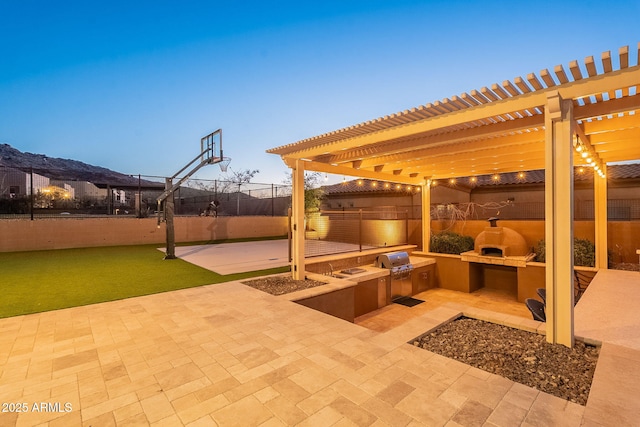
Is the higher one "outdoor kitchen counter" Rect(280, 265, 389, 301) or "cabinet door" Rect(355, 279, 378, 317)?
"outdoor kitchen counter" Rect(280, 265, 389, 301)

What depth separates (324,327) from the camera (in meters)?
3.81

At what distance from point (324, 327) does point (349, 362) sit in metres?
0.96

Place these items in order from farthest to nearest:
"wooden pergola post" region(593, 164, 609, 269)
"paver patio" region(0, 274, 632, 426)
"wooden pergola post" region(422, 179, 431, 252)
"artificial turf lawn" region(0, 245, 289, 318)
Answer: "wooden pergola post" region(422, 179, 431, 252) < "wooden pergola post" region(593, 164, 609, 269) < "artificial turf lawn" region(0, 245, 289, 318) < "paver patio" region(0, 274, 632, 426)

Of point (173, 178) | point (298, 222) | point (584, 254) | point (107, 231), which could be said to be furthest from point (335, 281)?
point (107, 231)

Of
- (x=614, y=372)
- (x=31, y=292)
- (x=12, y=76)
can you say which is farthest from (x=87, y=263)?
(x=12, y=76)

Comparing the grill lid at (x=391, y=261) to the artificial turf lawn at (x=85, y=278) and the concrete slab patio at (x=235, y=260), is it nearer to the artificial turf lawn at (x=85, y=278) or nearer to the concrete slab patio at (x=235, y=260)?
the artificial turf lawn at (x=85, y=278)

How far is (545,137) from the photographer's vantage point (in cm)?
344

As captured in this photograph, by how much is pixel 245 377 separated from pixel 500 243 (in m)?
8.45

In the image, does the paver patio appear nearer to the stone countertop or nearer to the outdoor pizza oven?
the stone countertop

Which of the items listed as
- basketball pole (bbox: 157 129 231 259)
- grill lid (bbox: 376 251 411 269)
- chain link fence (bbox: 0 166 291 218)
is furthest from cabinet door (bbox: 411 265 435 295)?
chain link fence (bbox: 0 166 291 218)

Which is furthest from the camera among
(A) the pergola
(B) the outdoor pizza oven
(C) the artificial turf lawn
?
(B) the outdoor pizza oven

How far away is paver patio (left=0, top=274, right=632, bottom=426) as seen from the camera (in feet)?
6.93

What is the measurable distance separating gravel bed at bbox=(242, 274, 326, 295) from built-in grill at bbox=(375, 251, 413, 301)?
97.8 inches

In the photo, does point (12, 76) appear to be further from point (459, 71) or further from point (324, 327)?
point (324, 327)
